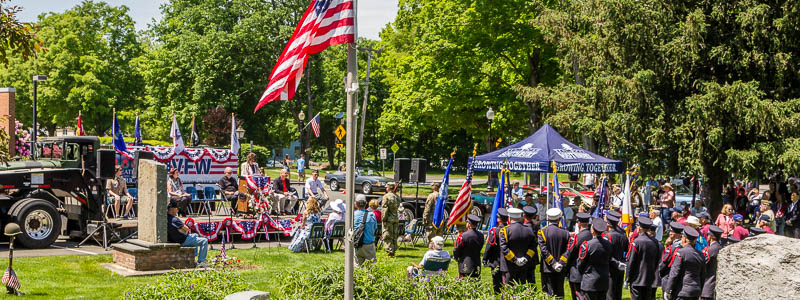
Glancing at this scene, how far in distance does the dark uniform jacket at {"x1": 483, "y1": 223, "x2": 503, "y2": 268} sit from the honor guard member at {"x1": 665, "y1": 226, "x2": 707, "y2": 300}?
101 inches

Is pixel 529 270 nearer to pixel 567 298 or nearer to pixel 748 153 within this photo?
pixel 567 298

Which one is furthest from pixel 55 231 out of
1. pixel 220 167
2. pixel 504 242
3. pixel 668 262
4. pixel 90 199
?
pixel 220 167

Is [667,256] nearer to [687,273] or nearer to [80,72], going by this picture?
[687,273]

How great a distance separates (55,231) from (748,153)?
698 inches

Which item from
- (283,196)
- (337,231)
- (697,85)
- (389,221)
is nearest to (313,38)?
(389,221)

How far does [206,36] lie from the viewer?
1948 inches

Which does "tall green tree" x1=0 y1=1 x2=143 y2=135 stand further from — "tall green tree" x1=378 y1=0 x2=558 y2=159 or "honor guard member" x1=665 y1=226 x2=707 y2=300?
"honor guard member" x1=665 y1=226 x2=707 y2=300

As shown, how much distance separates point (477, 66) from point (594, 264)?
25.4 metres

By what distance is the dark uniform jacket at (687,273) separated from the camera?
10602mm

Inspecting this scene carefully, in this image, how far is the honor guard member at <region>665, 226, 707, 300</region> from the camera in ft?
34.8

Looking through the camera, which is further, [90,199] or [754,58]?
[754,58]

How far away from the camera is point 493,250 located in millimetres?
11688

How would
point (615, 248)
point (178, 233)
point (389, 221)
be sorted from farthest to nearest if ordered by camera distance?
point (389, 221) → point (178, 233) → point (615, 248)

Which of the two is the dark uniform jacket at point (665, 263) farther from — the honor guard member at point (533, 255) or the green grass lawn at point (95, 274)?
the green grass lawn at point (95, 274)
